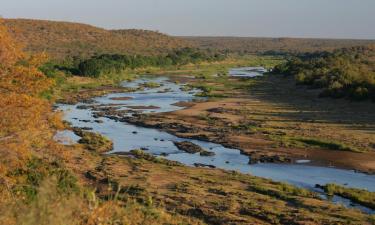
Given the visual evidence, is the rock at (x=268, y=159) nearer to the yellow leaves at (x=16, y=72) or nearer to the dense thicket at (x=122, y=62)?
the yellow leaves at (x=16, y=72)

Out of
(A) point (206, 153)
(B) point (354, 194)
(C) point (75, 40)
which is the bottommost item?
(A) point (206, 153)

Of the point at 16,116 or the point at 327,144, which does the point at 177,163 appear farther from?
the point at 16,116

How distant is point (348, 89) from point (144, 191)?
46249 millimetres

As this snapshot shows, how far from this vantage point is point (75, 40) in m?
167

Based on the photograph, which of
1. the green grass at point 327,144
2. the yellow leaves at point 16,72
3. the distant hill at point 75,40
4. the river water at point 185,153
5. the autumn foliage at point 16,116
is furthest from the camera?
the distant hill at point 75,40

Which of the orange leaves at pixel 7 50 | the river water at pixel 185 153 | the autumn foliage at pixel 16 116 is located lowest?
the river water at pixel 185 153

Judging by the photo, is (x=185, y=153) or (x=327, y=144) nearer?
(x=185, y=153)

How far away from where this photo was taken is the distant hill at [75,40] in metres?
150

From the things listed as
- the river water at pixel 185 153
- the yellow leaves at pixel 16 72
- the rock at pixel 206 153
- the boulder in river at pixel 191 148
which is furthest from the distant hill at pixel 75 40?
the yellow leaves at pixel 16 72

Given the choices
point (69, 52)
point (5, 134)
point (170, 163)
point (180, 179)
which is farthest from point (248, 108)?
point (69, 52)

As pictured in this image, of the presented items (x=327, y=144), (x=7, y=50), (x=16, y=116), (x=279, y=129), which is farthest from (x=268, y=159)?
(x=7, y=50)

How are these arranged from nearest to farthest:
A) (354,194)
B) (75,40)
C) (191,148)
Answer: (354,194)
(191,148)
(75,40)

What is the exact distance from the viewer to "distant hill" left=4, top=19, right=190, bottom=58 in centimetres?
14951

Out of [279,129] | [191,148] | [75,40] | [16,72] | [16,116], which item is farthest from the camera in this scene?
[75,40]
